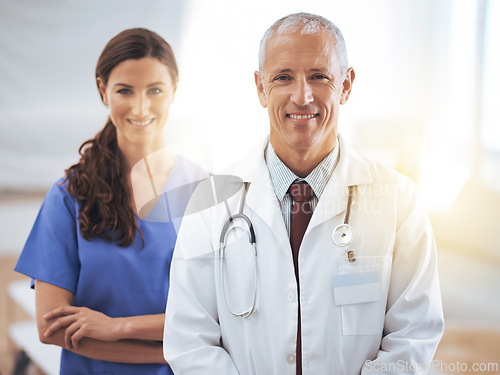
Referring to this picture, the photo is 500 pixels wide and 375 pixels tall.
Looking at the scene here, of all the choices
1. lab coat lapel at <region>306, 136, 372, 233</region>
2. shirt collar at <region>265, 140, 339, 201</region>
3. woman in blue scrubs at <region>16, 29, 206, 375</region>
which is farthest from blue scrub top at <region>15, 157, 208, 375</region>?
lab coat lapel at <region>306, 136, 372, 233</region>

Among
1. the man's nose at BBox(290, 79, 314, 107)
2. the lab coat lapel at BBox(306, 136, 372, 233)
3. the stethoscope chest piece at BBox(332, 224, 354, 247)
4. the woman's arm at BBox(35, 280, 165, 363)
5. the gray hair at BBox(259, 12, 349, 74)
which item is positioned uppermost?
the gray hair at BBox(259, 12, 349, 74)

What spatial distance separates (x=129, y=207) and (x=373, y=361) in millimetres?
771

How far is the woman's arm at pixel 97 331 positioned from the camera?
1.37 metres

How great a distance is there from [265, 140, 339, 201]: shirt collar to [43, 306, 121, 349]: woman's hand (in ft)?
1.97

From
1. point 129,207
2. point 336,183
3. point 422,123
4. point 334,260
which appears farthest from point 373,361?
point 129,207

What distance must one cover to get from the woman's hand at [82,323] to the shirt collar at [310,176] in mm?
599

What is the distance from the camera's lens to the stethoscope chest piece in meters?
1.21

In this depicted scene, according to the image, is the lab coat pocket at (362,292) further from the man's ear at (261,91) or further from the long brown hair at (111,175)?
the long brown hair at (111,175)

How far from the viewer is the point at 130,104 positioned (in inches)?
53.9

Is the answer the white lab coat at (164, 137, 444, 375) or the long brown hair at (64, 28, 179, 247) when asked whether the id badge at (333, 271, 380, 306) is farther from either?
the long brown hair at (64, 28, 179, 247)

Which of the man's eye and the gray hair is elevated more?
the gray hair

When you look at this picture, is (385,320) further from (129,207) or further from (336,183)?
(129,207)

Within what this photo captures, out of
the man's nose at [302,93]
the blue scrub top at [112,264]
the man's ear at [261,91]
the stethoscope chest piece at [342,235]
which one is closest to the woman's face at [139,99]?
the blue scrub top at [112,264]

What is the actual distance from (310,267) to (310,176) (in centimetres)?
23
